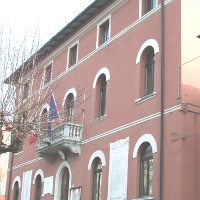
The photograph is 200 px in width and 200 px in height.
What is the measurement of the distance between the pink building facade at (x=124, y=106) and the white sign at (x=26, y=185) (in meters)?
→ 0.10

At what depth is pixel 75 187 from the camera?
2008 cm

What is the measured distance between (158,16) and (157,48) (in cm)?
128

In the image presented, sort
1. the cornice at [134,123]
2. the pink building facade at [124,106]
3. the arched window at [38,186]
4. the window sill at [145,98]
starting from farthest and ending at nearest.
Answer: the arched window at [38,186]
the window sill at [145,98]
the cornice at [134,123]
the pink building facade at [124,106]

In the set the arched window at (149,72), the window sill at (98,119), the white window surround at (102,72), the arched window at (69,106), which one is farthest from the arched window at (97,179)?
the arched window at (149,72)

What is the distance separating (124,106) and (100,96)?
2569 mm

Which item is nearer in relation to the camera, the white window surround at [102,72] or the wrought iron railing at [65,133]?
the white window surround at [102,72]

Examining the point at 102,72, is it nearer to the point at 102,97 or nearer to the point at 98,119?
the point at 102,97

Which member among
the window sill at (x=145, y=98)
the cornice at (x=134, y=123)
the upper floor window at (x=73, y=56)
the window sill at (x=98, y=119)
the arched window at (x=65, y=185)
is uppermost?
the upper floor window at (x=73, y=56)

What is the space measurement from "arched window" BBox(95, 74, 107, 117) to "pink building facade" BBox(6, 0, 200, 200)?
0.14 ft

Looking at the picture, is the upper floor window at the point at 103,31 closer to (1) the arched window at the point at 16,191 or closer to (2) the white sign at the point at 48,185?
(2) the white sign at the point at 48,185

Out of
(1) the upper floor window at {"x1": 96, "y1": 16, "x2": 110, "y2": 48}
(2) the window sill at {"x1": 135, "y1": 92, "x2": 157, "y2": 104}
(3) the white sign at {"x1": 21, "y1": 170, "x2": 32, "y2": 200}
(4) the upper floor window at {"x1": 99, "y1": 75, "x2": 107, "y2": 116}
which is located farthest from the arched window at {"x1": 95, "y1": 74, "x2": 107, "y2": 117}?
(3) the white sign at {"x1": 21, "y1": 170, "x2": 32, "y2": 200}

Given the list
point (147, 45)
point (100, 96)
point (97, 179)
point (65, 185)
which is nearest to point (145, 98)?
point (147, 45)

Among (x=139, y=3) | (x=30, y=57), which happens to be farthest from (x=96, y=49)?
(x=30, y=57)

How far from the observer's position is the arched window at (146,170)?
1591 centimetres
